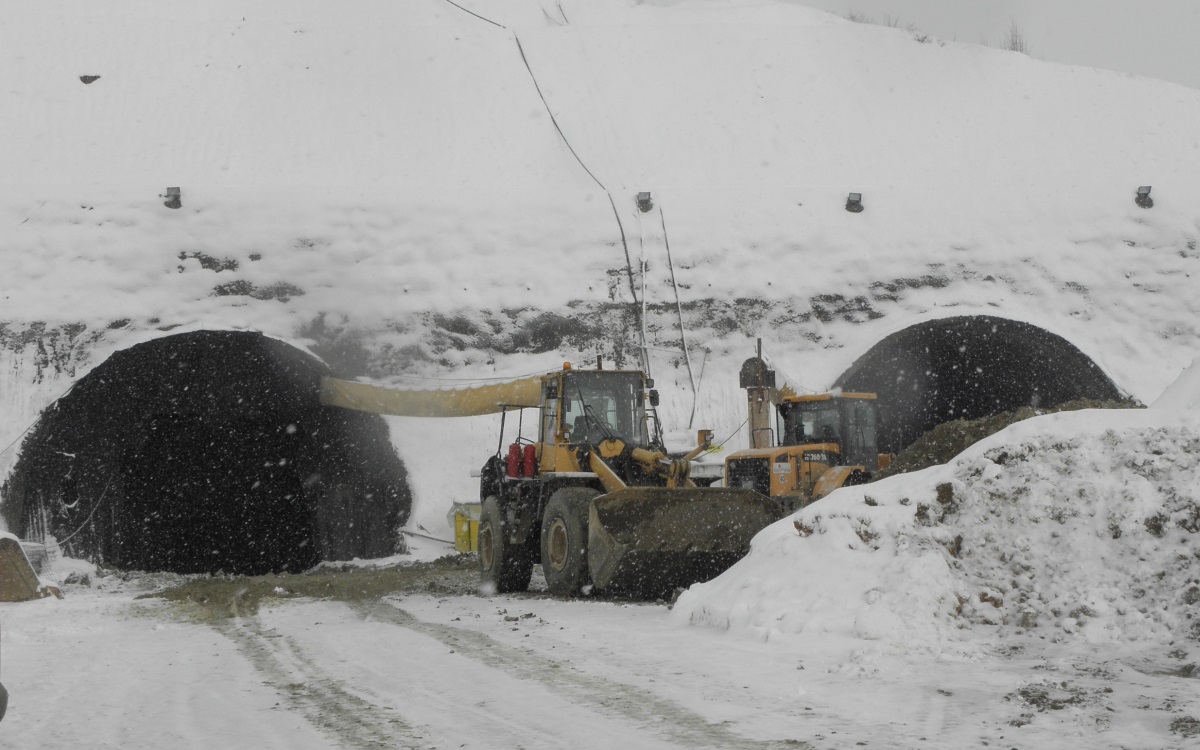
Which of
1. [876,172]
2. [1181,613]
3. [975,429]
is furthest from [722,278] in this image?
[1181,613]

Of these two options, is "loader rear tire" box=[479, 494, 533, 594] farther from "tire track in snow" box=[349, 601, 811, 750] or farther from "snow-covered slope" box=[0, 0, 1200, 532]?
"snow-covered slope" box=[0, 0, 1200, 532]

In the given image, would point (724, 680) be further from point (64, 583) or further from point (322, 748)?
point (64, 583)

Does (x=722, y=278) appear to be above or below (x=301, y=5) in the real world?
below

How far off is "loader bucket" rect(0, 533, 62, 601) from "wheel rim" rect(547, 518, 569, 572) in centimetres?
585

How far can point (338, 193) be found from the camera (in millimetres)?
22172

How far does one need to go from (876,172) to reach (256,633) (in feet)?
59.6

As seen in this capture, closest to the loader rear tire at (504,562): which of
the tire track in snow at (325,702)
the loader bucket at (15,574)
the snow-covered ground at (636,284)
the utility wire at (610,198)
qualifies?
the snow-covered ground at (636,284)

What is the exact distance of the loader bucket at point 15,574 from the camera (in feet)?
40.0

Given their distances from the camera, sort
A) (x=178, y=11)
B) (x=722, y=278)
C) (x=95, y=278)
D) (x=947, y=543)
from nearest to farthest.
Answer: (x=947, y=543) < (x=95, y=278) < (x=722, y=278) < (x=178, y=11)

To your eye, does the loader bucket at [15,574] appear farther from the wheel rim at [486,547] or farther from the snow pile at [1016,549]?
the snow pile at [1016,549]

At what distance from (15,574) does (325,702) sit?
8117 millimetres

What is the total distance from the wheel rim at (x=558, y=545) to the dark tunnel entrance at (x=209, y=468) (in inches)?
368

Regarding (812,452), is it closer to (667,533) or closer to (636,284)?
(667,533)

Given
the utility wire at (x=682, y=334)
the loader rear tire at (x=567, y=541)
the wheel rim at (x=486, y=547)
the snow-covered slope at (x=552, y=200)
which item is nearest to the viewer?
the loader rear tire at (x=567, y=541)
